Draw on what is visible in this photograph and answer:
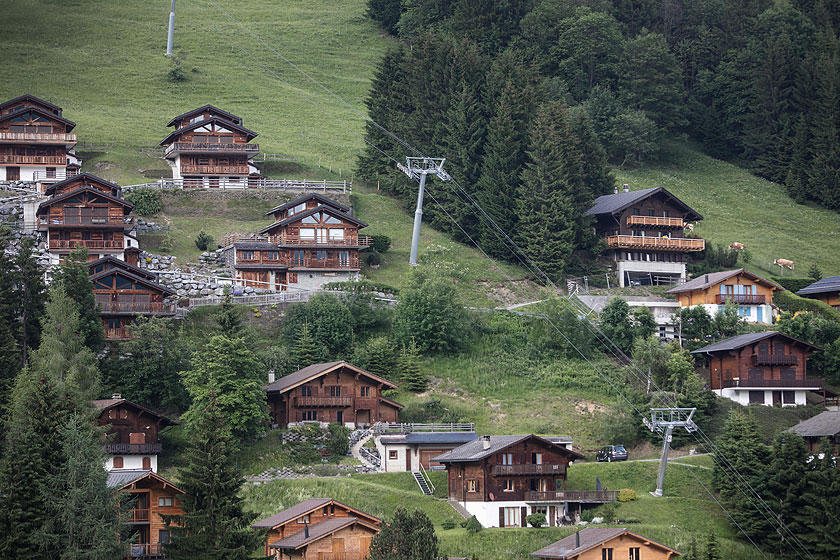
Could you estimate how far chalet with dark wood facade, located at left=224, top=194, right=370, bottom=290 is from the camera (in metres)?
104

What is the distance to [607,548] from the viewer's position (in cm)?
6988

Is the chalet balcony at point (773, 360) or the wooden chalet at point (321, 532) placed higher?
the chalet balcony at point (773, 360)

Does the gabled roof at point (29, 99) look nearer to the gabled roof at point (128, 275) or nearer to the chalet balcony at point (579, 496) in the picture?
the gabled roof at point (128, 275)

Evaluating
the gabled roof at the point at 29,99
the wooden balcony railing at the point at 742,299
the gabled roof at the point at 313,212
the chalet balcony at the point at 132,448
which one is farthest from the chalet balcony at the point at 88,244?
the wooden balcony railing at the point at 742,299

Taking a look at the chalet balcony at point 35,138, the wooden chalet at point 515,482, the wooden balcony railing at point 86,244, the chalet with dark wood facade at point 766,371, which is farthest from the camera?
the chalet balcony at point 35,138

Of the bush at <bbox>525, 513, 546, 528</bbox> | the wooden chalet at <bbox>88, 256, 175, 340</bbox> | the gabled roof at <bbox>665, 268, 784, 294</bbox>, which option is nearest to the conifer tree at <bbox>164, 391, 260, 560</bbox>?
the bush at <bbox>525, 513, 546, 528</bbox>

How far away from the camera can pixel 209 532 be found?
64.0 m

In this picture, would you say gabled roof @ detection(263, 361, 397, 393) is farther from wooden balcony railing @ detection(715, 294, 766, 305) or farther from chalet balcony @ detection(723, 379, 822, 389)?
wooden balcony railing @ detection(715, 294, 766, 305)

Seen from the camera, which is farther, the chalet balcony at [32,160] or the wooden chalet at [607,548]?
the chalet balcony at [32,160]

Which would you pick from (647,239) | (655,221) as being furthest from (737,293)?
(655,221)

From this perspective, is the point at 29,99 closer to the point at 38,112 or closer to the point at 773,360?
the point at 38,112

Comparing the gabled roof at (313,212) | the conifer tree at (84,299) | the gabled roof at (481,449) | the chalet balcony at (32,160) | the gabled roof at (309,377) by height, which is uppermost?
the chalet balcony at (32,160)

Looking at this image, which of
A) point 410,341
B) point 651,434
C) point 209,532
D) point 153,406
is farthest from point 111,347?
point 651,434

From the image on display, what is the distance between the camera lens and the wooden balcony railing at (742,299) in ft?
339
